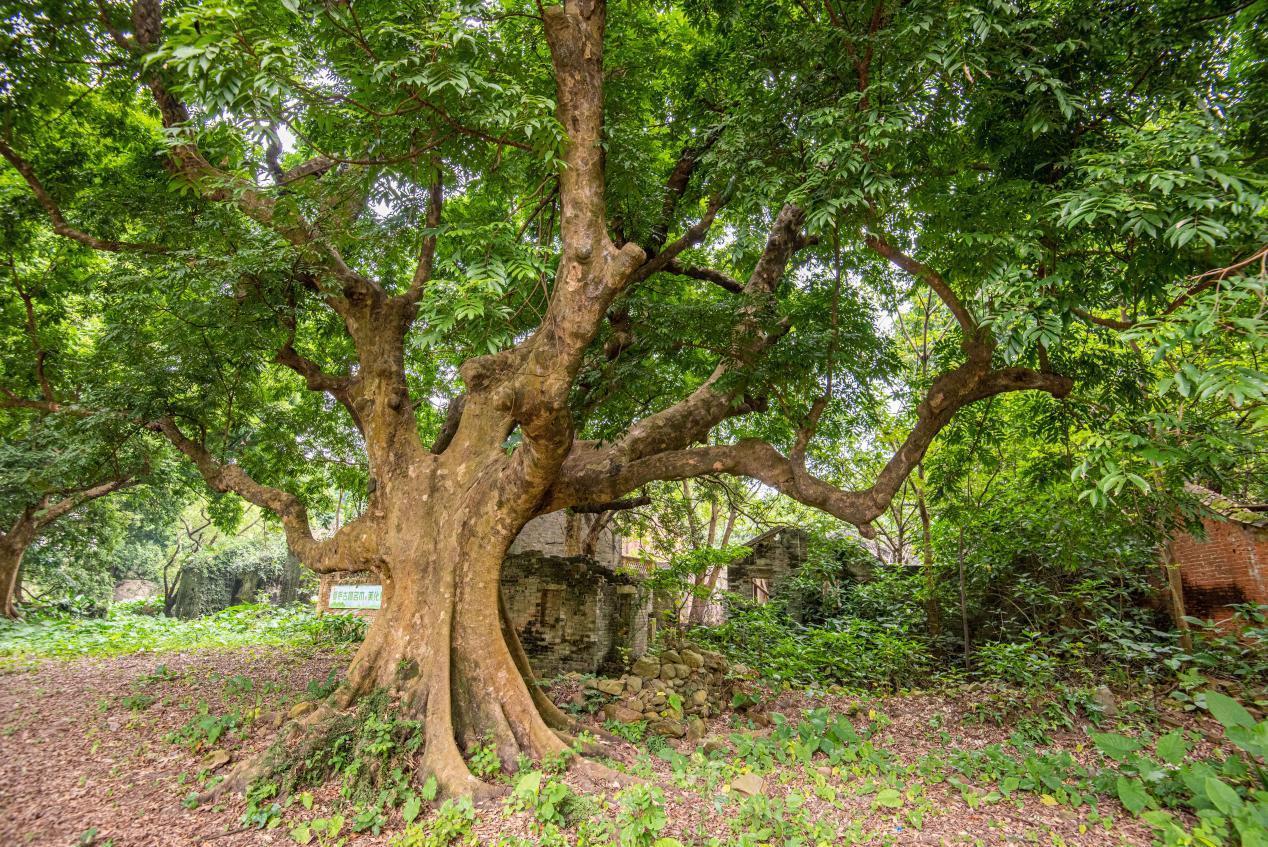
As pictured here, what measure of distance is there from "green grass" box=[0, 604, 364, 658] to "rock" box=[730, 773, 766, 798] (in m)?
7.76

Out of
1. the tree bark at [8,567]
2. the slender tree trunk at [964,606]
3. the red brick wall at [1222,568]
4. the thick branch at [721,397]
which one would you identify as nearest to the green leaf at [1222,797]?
the thick branch at [721,397]

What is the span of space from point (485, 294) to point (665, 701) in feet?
16.2

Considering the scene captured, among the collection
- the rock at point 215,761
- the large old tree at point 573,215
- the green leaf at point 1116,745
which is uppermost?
the large old tree at point 573,215

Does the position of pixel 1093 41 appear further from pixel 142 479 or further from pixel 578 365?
pixel 142 479

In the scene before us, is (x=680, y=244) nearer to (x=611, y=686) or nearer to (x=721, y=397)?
(x=721, y=397)

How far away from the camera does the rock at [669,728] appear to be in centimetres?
594

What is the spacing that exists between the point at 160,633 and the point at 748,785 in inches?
507

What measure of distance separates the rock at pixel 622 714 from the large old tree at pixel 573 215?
119 centimetres

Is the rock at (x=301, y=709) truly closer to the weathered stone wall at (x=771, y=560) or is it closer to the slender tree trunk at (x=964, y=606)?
the slender tree trunk at (x=964, y=606)

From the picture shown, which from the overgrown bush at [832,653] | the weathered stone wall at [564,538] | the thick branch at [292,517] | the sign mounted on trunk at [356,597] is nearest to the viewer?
the thick branch at [292,517]

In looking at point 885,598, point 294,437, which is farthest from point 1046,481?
point 294,437

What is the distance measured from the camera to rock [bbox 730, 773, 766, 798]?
4.23 meters

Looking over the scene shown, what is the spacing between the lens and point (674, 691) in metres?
7.02

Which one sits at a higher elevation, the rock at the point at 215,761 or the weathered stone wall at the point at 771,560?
the weathered stone wall at the point at 771,560
